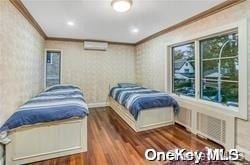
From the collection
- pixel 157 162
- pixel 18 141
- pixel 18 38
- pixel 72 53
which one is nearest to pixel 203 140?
pixel 157 162

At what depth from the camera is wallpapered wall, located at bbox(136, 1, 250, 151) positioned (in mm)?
2258

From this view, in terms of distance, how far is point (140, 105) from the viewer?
3217mm

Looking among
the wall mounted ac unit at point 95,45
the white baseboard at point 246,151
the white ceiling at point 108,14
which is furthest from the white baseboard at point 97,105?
the white baseboard at point 246,151

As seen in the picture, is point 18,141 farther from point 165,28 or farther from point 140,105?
point 165,28

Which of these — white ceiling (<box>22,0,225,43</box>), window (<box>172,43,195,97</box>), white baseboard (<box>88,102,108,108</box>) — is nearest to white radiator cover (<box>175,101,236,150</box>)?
window (<box>172,43,195,97</box>)

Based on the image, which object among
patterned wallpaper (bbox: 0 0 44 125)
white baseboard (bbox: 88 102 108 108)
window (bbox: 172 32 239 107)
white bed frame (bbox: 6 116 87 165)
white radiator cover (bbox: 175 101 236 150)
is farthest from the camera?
white baseboard (bbox: 88 102 108 108)

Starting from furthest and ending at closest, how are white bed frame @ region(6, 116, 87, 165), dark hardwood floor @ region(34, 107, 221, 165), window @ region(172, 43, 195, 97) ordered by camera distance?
window @ region(172, 43, 195, 97), dark hardwood floor @ region(34, 107, 221, 165), white bed frame @ region(6, 116, 87, 165)

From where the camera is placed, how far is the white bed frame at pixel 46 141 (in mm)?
2092

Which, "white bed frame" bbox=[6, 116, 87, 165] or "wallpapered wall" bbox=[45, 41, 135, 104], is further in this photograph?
"wallpapered wall" bbox=[45, 41, 135, 104]

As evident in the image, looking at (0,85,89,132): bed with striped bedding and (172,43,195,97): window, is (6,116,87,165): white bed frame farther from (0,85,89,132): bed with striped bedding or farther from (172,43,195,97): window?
(172,43,195,97): window

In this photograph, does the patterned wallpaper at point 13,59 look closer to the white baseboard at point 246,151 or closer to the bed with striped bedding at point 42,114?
the bed with striped bedding at point 42,114

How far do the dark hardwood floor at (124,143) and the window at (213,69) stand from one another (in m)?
0.85

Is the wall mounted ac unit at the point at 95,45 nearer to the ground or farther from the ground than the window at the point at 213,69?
farther from the ground

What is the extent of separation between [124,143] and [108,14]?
93.2 inches
